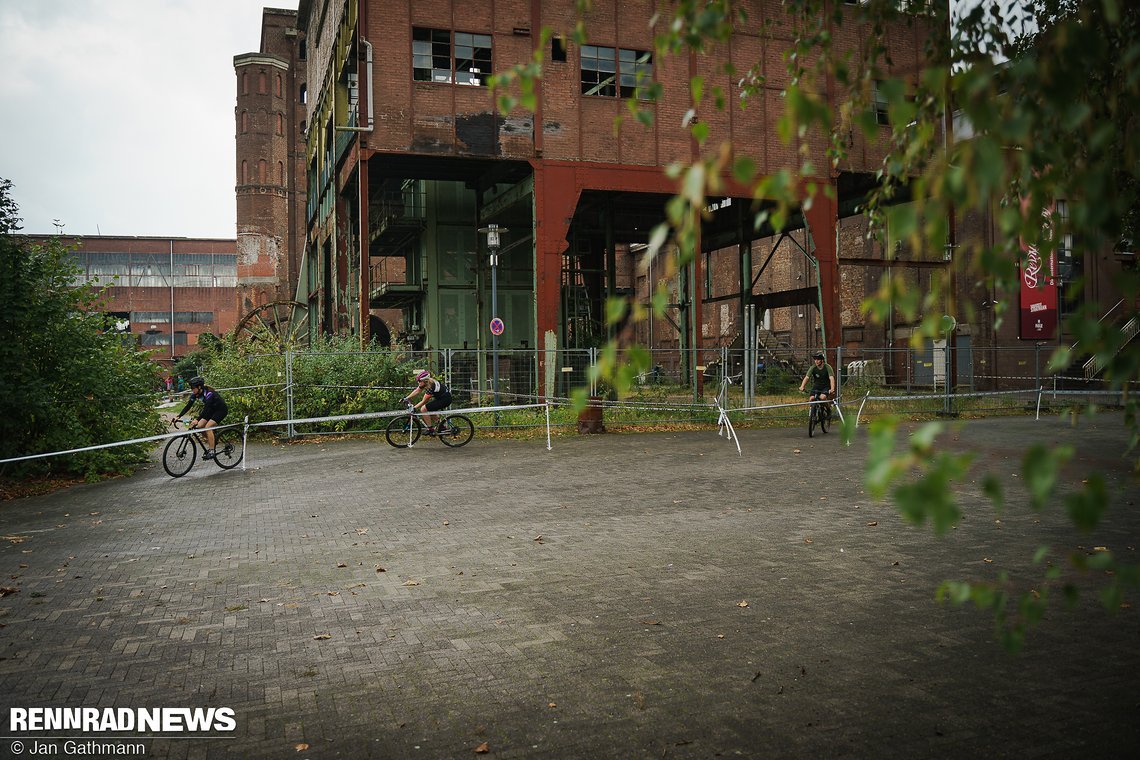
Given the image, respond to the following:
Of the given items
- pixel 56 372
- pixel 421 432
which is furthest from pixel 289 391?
pixel 56 372

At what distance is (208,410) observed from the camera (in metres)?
14.3

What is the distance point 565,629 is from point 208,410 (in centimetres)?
1100

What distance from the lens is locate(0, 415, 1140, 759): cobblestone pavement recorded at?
3941 mm

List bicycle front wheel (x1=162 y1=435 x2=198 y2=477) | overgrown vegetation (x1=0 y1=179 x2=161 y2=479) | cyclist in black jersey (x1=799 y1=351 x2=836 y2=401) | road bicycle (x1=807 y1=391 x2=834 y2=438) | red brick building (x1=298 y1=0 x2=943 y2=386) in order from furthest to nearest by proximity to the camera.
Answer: red brick building (x1=298 y1=0 x2=943 y2=386) → road bicycle (x1=807 y1=391 x2=834 y2=438) → cyclist in black jersey (x1=799 y1=351 x2=836 y2=401) → bicycle front wheel (x1=162 y1=435 x2=198 y2=477) → overgrown vegetation (x1=0 y1=179 x2=161 y2=479)

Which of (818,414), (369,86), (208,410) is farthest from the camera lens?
(369,86)

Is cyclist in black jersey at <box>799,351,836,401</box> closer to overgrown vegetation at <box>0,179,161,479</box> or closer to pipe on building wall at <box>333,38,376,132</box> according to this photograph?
pipe on building wall at <box>333,38,376,132</box>

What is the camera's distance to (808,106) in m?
1.76

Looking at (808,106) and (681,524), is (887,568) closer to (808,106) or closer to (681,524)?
(681,524)

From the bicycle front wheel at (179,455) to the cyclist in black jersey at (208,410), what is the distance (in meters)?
0.29

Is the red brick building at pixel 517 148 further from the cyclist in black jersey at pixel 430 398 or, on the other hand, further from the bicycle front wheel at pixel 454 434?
the cyclist in black jersey at pixel 430 398

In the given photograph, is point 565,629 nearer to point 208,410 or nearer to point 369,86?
point 208,410

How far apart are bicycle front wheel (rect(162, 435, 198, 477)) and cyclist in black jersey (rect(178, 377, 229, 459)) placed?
29 centimetres

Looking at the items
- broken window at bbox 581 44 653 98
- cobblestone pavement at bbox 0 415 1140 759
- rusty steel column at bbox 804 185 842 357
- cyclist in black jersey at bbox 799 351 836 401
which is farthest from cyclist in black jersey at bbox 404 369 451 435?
rusty steel column at bbox 804 185 842 357

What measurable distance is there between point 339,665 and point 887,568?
4.60 meters
